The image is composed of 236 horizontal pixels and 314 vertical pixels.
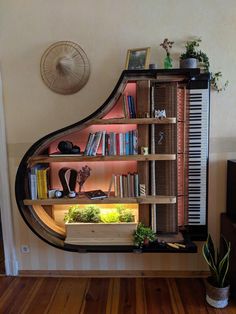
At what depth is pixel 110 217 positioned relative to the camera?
2.33 meters

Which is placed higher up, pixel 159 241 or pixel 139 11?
pixel 139 11

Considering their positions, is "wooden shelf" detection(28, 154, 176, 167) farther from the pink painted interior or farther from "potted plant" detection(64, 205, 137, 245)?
"potted plant" detection(64, 205, 137, 245)

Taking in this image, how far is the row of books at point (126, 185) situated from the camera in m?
2.20

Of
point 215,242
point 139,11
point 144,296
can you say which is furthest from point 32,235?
point 139,11

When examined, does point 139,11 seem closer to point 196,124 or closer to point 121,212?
point 196,124

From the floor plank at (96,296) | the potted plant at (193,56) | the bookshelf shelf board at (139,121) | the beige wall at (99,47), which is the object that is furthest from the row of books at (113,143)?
the floor plank at (96,296)

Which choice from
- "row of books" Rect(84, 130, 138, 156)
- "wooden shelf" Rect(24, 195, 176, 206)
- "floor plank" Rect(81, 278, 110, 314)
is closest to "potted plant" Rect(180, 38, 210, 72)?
"row of books" Rect(84, 130, 138, 156)

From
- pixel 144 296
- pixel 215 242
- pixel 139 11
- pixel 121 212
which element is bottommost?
pixel 144 296

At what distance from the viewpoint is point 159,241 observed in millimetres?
2125

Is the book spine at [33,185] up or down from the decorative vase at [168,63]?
down

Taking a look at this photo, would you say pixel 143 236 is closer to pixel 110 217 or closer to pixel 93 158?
pixel 110 217

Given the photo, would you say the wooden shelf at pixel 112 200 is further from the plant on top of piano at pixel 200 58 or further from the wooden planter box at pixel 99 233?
the plant on top of piano at pixel 200 58

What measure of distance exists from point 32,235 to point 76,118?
1.26m

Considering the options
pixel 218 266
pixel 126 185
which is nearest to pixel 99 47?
pixel 126 185
